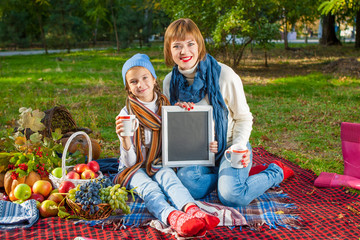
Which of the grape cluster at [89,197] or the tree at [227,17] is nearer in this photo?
the grape cluster at [89,197]

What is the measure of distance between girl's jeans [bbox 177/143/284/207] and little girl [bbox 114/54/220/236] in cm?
20

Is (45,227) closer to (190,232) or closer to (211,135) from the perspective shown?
(190,232)

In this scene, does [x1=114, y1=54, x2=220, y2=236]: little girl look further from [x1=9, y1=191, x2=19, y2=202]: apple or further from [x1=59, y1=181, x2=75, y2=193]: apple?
[x1=9, y1=191, x2=19, y2=202]: apple

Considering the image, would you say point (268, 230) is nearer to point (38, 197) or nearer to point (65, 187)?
point (65, 187)

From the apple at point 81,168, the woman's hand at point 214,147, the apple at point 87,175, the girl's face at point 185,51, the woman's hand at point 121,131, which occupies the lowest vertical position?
the apple at point 87,175

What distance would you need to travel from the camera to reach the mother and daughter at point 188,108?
3.47m

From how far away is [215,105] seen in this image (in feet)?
12.2

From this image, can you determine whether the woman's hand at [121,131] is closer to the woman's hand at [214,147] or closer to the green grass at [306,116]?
the woman's hand at [214,147]

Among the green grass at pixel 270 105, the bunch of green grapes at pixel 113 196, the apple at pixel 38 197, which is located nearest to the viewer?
the bunch of green grapes at pixel 113 196

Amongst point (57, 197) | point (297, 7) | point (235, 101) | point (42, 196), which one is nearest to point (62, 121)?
point (42, 196)

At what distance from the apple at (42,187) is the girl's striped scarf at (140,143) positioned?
2.05 feet

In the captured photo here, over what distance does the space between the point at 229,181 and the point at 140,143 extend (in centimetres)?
91

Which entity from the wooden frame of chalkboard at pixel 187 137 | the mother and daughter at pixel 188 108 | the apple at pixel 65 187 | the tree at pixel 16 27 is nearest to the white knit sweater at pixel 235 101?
the mother and daughter at pixel 188 108

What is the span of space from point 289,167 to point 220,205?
1.48 meters
